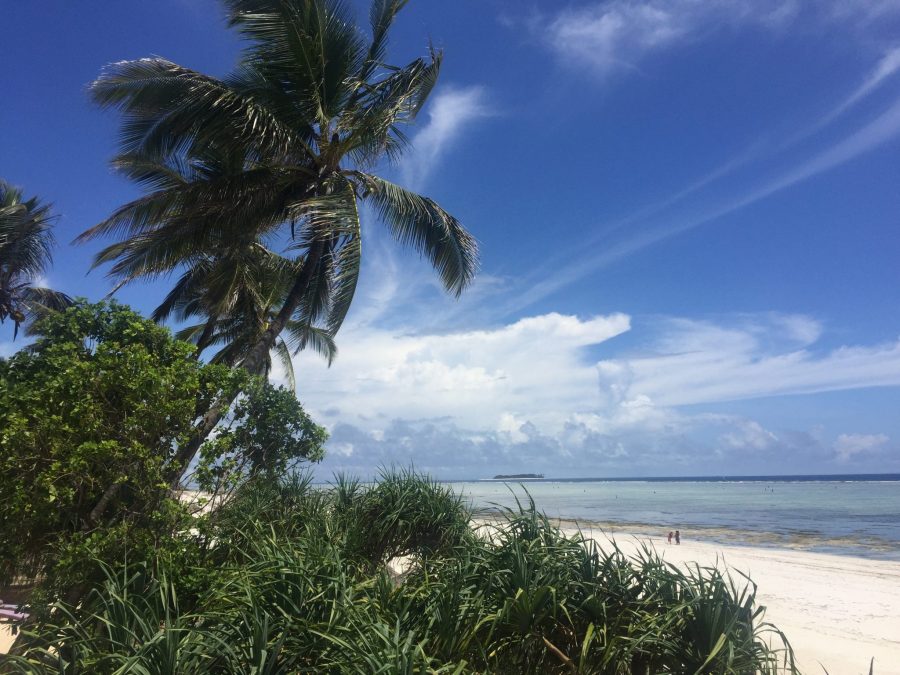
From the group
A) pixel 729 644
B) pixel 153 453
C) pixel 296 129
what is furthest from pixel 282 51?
pixel 729 644

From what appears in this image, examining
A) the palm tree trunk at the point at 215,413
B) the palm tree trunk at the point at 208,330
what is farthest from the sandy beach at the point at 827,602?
the palm tree trunk at the point at 208,330

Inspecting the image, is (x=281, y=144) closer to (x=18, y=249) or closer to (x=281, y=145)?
(x=281, y=145)

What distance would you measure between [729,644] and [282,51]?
10023mm

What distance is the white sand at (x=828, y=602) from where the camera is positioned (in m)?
8.94

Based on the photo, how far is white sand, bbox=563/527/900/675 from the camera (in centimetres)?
894

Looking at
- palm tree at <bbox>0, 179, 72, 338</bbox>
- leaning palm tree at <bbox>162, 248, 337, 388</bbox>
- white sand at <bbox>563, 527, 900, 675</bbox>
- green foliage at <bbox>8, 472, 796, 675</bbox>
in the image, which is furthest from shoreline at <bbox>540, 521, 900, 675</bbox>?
palm tree at <bbox>0, 179, 72, 338</bbox>

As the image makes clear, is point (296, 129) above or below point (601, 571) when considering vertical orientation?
above

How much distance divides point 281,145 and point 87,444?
6069mm

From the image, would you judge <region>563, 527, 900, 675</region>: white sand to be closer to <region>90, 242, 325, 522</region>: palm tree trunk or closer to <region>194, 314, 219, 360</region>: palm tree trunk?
<region>90, 242, 325, 522</region>: palm tree trunk

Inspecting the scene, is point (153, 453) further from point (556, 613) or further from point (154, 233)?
point (154, 233)

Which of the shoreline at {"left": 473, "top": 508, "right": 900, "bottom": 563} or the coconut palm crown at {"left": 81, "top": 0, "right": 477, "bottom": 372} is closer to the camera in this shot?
the coconut palm crown at {"left": 81, "top": 0, "right": 477, "bottom": 372}

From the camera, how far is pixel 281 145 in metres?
9.56

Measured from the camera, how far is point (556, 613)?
165 inches

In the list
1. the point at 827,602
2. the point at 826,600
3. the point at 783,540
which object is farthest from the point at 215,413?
the point at 783,540
